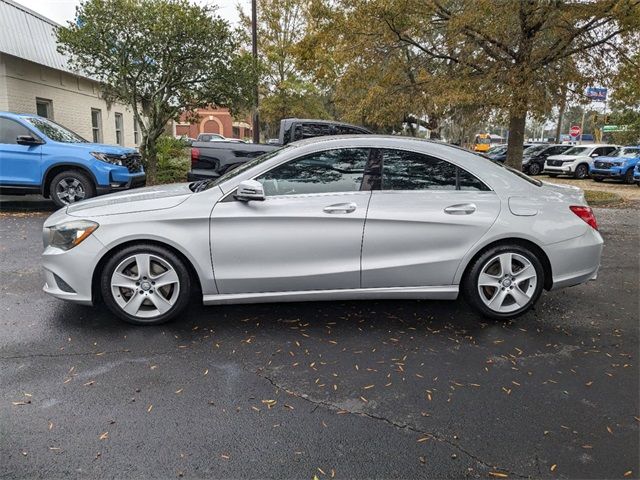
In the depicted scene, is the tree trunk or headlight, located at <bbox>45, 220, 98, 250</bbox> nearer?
headlight, located at <bbox>45, 220, 98, 250</bbox>

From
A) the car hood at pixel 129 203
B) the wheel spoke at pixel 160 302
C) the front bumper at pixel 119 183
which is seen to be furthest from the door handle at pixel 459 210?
the front bumper at pixel 119 183

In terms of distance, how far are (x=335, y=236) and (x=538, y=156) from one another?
76.9 feet

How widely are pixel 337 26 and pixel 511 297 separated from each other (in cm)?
1009

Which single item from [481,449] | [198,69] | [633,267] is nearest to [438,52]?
[198,69]

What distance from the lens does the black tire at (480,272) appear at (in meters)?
4.22

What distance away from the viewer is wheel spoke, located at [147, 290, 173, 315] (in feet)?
13.2

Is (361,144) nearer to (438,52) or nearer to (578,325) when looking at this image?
(578,325)

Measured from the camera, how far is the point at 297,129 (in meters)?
10.2

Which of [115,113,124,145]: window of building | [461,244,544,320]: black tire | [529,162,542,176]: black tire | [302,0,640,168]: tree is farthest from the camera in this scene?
[529,162,542,176]: black tire

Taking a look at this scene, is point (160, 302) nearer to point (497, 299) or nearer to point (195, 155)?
point (497, 299)

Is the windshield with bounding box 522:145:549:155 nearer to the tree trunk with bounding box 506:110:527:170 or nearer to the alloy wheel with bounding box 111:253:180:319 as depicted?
the tree trunk with bounding box 506:110:527:170

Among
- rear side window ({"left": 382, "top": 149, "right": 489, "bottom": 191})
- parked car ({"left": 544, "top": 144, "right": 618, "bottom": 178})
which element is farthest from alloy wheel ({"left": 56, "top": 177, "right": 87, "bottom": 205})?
parked car ({"left": 544, "top": 144, "right": 618, "bottom": 178})

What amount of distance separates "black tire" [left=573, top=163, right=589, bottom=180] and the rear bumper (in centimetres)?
2067

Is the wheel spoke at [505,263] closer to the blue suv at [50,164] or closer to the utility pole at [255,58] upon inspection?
the blue suv at [50,164]
